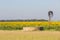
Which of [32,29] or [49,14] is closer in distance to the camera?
[32,29]

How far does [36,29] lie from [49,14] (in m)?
18.5

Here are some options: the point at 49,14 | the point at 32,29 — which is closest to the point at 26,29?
the point at 32,29

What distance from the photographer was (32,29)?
87.5 ft

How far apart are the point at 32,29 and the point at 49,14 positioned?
18976 millimetres

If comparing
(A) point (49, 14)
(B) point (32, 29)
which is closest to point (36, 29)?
(B) point (32, 29)

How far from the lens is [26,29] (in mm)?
26609

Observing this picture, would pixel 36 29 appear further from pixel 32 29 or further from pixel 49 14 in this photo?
pixel 49 14

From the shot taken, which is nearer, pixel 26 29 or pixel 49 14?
pixel 26 29

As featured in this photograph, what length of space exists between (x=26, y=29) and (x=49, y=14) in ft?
62.9

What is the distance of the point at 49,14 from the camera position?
45.2 m

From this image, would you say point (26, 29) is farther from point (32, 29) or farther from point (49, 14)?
point (49, 14)

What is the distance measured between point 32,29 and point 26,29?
72 cm
